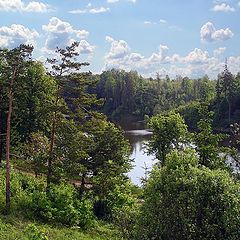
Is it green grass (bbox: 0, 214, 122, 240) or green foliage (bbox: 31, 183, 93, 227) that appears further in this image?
green foliage (bbox: 31, 183, 93, 227)

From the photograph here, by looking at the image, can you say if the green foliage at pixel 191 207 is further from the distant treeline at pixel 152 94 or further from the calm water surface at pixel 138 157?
the distant treeline at pixel 152 94

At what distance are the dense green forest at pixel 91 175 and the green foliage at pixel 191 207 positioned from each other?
0.13ft

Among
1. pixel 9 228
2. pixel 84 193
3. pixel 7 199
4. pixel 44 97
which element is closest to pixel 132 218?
pixel 9 228

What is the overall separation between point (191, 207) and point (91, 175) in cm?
1419

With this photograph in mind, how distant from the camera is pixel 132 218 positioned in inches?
797

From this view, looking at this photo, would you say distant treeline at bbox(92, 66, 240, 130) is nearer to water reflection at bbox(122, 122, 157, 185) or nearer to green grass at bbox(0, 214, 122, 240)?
water reflection at bbox(122, 122, 157, 185)

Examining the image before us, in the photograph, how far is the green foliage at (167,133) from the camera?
131 ft

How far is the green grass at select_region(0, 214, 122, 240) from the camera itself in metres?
21.5

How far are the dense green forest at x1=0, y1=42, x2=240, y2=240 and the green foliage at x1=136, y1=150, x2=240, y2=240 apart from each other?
0.04m

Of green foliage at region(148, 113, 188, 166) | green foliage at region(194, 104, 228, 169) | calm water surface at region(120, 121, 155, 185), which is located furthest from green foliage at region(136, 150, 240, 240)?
green foliage at region(148, 113, 188, 166)

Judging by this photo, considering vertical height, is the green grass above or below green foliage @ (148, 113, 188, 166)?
below

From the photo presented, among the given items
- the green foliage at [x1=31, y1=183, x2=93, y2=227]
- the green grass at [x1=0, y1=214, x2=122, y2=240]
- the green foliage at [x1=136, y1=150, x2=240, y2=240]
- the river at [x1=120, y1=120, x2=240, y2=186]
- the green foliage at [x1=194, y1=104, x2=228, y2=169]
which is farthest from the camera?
the river at [x1=120, y1=120, x2=240, y2=186]

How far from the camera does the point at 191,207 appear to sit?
17.5 m

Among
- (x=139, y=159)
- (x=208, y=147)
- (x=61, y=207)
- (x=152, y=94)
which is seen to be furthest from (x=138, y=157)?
(x=152, y=94)
